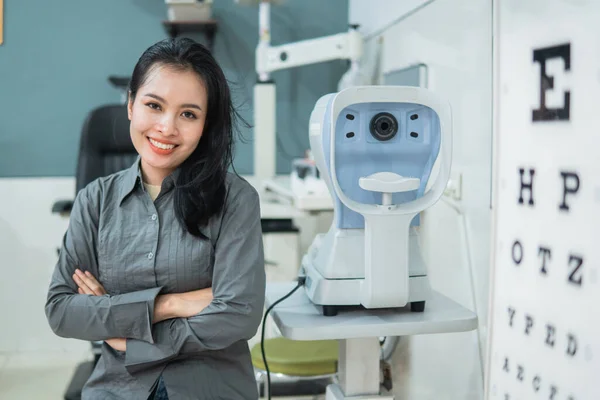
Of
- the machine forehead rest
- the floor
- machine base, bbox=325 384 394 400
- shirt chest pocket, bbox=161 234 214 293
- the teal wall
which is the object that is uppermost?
the teal wall

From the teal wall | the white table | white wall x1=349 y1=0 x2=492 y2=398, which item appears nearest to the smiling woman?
the white table

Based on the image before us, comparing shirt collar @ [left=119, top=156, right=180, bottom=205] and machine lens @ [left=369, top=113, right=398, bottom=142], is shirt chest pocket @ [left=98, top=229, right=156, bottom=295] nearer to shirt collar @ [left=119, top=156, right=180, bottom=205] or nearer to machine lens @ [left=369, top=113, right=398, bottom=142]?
shirt collar @ [left=119, top=156, right=180, bottom=205]

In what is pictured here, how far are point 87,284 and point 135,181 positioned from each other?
9.8 inches

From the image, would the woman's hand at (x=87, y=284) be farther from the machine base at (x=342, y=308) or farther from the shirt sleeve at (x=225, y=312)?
the machine base at (x=342, y=308)

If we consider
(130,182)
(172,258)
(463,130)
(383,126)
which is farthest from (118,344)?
(463,130)

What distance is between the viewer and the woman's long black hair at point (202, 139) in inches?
59.0

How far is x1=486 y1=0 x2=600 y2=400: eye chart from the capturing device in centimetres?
123

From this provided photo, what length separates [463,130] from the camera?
2131 mm

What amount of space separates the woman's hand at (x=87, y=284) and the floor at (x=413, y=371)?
1118 millimetres

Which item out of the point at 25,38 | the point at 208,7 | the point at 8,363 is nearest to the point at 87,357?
the point at 8,363

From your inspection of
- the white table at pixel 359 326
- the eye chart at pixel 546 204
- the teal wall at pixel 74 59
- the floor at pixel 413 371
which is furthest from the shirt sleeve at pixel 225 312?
the teal wall at pixel 74 59

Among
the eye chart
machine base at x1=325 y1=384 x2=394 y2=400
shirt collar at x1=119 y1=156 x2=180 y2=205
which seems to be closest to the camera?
the eye chart

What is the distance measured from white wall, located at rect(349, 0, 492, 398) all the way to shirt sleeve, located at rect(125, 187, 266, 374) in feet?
2.55

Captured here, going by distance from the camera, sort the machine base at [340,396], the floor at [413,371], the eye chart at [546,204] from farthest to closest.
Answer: the floor at [413,371] → the machine base at [340,396] → the eye chart at [546,204]
